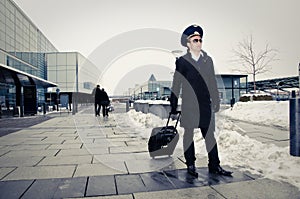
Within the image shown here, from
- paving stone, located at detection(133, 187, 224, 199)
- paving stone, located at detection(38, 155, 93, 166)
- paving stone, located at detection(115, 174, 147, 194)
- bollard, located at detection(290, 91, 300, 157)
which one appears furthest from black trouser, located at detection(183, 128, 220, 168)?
paving stone, located at detection(38, 155, 93, 166)

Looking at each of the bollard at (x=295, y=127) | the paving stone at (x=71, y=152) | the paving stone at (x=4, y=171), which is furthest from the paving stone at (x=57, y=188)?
the bollard at (x=295, y=127)

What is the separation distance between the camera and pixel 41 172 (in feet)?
14.2

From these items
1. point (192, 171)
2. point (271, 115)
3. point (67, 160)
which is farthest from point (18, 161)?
point (271, 115)

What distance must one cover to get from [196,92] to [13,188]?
293cm

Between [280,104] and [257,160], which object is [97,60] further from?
[280,104]

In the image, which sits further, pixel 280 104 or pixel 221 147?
pixel 280 104

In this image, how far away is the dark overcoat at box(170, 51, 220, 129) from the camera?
3934 millimetres

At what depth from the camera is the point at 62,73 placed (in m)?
52.5

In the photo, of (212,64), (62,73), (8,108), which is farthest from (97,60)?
(62,73)

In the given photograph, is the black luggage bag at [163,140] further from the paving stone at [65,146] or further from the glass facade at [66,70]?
the glass facade at [66,70]

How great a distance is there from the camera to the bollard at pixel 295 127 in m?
4.72

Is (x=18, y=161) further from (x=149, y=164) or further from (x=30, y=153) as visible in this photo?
(x=149, y=164)

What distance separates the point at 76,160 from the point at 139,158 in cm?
127

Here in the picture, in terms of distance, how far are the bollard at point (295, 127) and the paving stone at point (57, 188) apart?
12.2 ft
